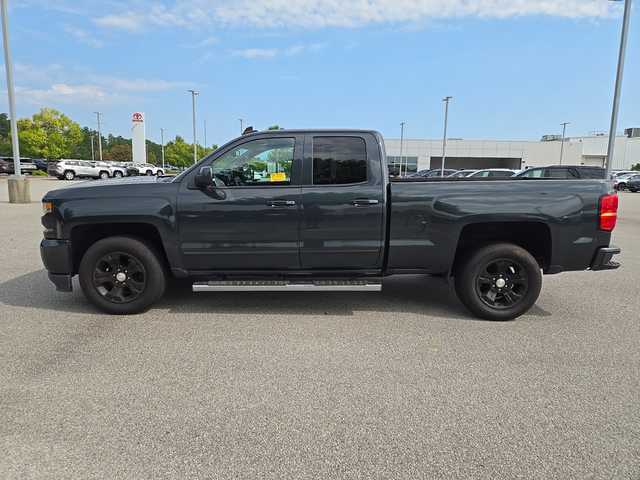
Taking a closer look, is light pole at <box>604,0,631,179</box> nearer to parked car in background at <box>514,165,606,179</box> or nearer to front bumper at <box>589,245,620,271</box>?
parked car in background at <box>514,165,606,179</box>

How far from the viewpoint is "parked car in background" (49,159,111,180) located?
3778 cm

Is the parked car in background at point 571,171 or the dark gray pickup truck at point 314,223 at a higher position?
the parked car in background at point 571,171

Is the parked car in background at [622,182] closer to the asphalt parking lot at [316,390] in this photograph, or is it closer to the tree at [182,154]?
the asphalt parking lot at [316,390]

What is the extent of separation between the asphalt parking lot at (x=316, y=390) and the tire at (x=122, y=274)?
0.18 metres

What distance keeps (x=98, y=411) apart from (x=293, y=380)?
1.31 meters

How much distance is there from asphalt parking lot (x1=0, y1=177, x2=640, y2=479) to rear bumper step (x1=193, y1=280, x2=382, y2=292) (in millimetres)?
355

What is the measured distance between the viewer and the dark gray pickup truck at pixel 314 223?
14.8 ft

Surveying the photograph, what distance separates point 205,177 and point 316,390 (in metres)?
2.31

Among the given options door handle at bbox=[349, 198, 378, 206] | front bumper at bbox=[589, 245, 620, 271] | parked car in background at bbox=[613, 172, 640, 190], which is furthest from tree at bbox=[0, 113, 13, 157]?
front bumper at bbox=[589, 245, 620, 271]

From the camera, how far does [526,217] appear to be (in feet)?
14.8

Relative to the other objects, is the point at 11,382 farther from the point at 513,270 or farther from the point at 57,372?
the point at 513,270

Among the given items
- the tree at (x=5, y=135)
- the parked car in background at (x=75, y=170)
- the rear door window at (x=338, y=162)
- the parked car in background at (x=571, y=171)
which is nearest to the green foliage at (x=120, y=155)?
the tree at (x=5, y=135)

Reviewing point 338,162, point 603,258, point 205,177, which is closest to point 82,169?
point 205,177

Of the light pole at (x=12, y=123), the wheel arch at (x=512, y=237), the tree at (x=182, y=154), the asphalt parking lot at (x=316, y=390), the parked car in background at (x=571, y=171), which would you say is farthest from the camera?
the tree at (x=182, y=154)
